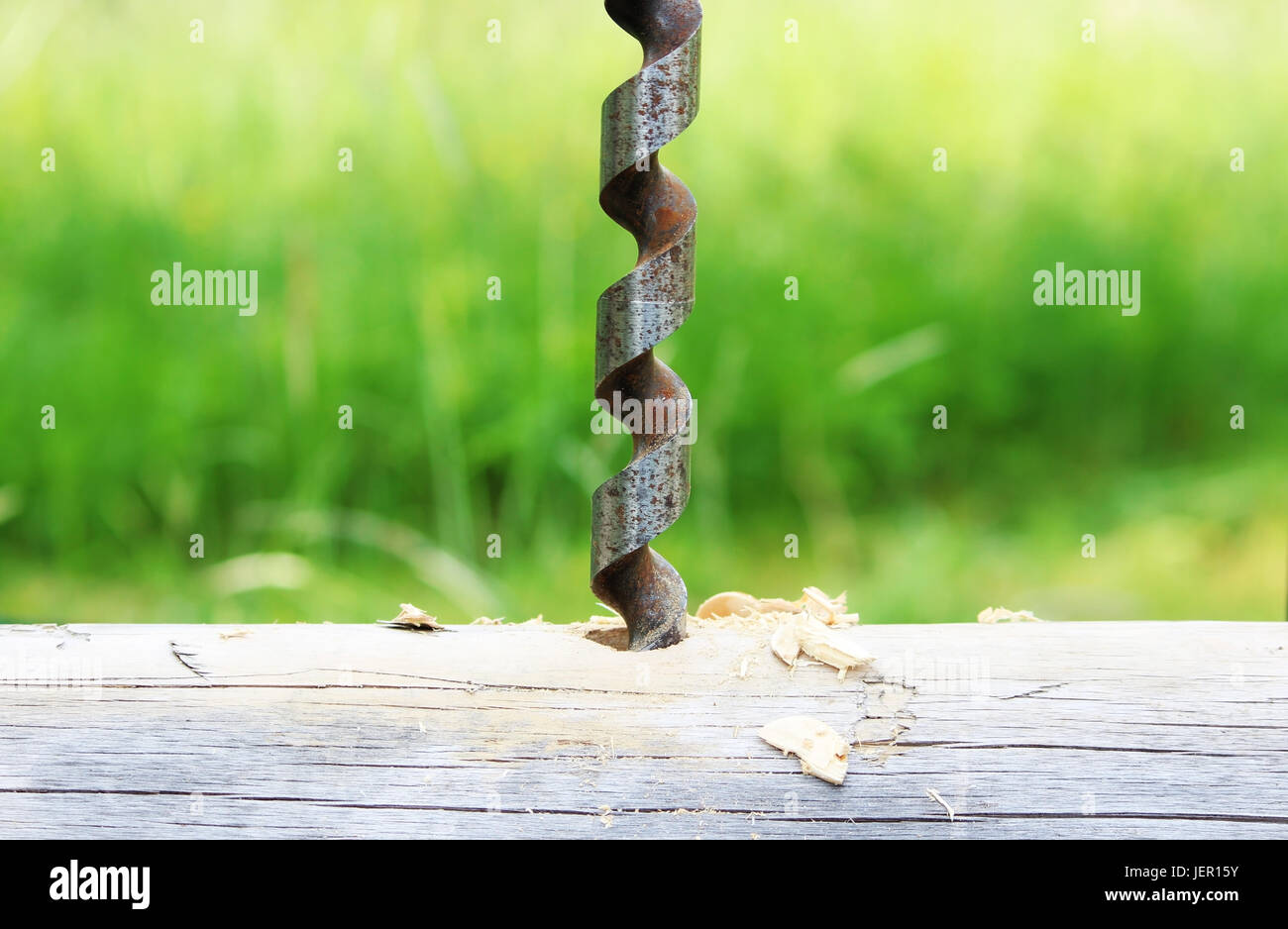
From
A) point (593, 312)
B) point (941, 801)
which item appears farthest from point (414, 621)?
point (593, 312)

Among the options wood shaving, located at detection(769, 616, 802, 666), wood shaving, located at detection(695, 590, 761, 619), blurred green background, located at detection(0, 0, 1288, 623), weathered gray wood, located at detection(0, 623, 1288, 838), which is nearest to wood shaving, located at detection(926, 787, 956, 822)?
weathered gray wood, located at detection(0, 623, 1288, 838)

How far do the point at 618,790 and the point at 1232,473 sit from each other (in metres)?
1.41

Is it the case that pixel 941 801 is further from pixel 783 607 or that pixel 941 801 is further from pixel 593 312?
pixel 593 312

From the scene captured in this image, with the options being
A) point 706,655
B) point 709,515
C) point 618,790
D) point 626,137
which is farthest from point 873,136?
point 618,790

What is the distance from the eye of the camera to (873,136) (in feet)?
5.76

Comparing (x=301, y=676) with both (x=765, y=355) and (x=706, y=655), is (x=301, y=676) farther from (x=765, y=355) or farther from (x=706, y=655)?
(x=765, y=355)

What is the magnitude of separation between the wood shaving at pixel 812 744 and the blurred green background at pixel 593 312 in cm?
86

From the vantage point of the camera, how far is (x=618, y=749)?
0.67 meters

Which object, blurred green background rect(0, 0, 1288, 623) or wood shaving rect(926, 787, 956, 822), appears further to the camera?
blurred green background rect(0, 0, 1288, 623)

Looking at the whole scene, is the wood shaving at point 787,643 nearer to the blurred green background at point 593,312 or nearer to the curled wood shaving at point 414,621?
the curled wood shaving at point 414,621

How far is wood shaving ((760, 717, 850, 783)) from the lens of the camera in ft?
2.17

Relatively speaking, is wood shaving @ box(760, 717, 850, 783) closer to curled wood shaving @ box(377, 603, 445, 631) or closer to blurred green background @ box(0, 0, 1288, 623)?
curled wood shaving @ box(377, 603, 445, 631)

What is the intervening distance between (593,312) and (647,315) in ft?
3.04

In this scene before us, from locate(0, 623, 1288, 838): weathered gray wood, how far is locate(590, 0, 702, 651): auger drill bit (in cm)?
7
